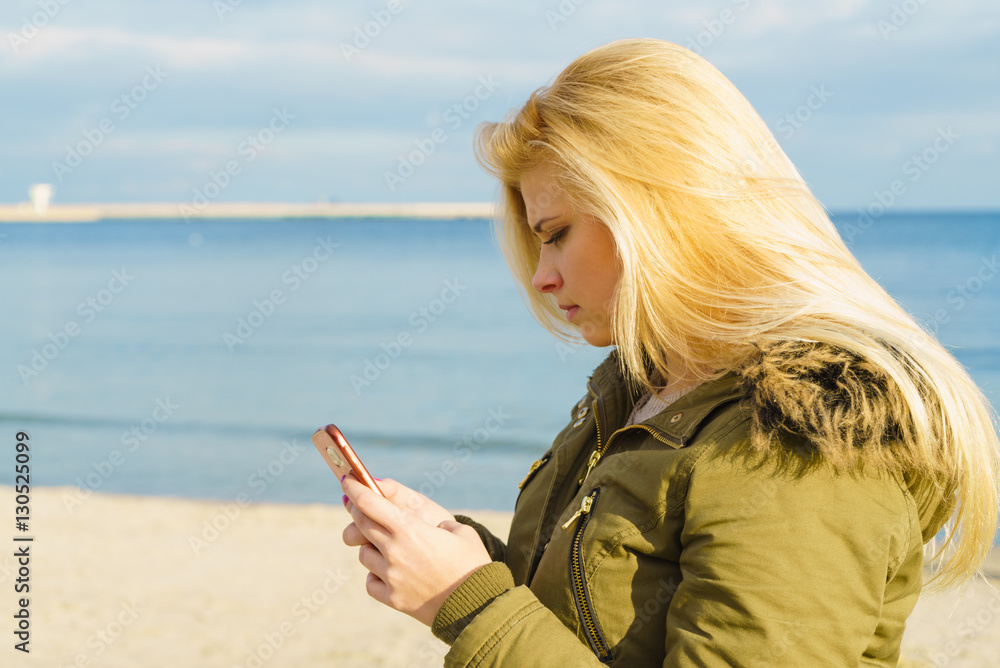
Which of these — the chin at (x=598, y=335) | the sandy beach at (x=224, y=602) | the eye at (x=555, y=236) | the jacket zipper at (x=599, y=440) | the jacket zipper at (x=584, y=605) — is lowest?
the sandy beach at (x=224, y=602)

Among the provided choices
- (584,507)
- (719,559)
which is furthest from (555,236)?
(719,559)

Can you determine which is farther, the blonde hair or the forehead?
the forehead

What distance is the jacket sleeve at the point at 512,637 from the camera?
148 cm

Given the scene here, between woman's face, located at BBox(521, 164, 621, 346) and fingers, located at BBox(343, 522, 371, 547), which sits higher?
woman's face, located at BBox(521, 164, 621, 346)

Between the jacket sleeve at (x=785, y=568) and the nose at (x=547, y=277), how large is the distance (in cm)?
75

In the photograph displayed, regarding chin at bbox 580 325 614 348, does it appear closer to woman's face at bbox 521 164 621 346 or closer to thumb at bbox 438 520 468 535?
woman's face at bbox 521 164 621 346

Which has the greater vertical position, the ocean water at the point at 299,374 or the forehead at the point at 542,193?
the forehead at the point at 542,193

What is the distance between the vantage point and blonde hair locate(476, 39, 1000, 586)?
1.60 metres

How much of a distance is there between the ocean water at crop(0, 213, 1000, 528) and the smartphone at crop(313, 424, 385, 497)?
8.48 feet

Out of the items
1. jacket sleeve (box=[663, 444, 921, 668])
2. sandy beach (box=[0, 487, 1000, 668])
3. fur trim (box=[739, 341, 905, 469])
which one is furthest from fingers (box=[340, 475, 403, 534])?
sandy beach (box=[0, 487, 1000, 668])

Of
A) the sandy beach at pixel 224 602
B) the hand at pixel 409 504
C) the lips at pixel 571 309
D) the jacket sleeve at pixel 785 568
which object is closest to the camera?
the jacket sleeve at pixel 785 568

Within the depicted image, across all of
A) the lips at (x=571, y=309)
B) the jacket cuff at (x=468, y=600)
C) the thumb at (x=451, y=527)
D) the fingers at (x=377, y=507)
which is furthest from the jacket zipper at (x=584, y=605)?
the lips at (x=571, y=309)

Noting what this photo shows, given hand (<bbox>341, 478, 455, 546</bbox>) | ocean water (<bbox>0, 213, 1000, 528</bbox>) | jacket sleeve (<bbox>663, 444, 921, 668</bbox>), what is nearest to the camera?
jacket sleeve (<bbox>663, 444, 921, 668</bbox>)

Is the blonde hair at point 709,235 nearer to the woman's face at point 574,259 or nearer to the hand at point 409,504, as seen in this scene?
the woman's face at point 574,259
